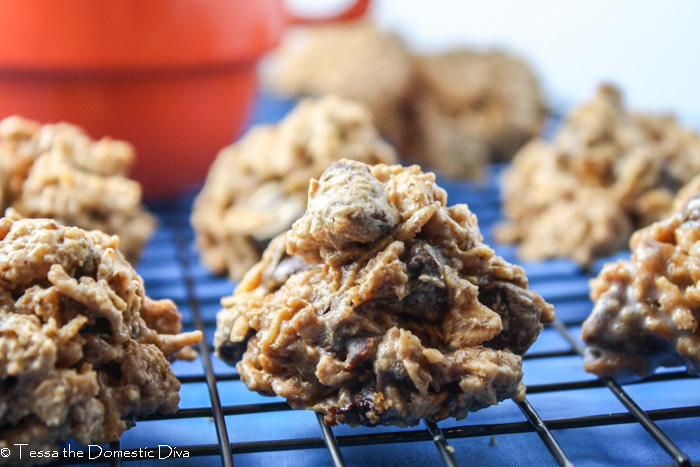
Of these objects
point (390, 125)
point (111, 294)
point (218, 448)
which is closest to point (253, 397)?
point (218, 448)

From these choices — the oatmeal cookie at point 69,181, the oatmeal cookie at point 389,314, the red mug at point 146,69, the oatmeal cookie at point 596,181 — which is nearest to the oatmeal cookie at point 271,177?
the oatmeal cookie at point 69,181

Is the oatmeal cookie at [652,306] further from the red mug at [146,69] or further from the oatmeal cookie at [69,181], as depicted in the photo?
the red mug at [146,69]

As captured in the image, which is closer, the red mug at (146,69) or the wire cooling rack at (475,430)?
the wire cooling rack at (475,430)

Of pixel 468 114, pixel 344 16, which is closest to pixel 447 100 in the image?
pixel 468 114

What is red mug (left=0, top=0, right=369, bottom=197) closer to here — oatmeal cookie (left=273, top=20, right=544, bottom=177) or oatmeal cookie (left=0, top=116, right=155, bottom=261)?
oatmeal cookie (left=0, top=116, right=155, bottom=261)

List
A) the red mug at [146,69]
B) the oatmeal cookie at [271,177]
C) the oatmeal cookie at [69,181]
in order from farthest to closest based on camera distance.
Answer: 1. the red mug at [146,69]
2. the oatmeal cookie at [271,177]
3. the oatmeal cookie at [69,181]

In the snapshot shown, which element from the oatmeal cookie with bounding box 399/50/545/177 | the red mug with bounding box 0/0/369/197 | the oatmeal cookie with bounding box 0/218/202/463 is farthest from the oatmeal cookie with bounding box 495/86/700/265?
the oatmeal cookie with bounding box 0/218/202/463

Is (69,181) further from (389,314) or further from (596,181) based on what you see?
(596,181)
